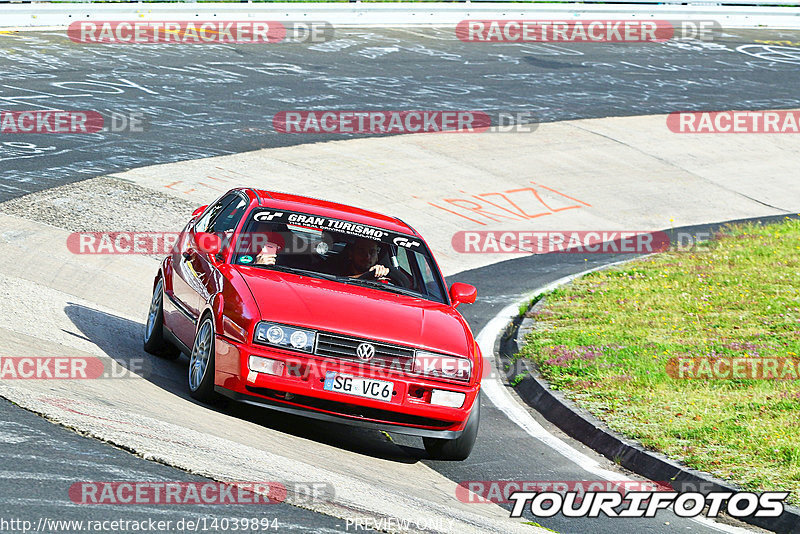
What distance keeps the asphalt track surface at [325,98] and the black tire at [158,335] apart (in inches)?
70.1

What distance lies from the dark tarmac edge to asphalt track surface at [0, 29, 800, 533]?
0.32m

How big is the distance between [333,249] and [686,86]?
22.7 m

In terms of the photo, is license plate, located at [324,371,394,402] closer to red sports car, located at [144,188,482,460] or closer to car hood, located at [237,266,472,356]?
red sports car, located at [144,188,482,460]

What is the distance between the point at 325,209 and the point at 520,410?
257cm

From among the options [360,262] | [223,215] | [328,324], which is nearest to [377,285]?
[360,262]

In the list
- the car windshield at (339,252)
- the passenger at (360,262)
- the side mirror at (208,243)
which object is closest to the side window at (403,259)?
the car windshield at (339,252)

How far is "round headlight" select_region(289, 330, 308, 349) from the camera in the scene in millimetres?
7297

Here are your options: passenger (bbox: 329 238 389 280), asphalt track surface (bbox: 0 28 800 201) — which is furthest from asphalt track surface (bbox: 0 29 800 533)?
passenger (bbox: 329 238 389 280)

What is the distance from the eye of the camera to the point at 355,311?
7.66 m

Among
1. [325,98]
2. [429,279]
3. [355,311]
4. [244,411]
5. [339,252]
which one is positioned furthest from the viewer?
[325,98]

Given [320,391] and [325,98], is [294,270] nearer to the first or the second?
[320,391]

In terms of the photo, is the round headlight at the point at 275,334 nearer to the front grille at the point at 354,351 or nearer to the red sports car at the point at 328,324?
the red sports car at the point at 328,324

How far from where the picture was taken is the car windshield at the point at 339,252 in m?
8.48

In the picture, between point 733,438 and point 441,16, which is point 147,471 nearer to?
point 733,438
